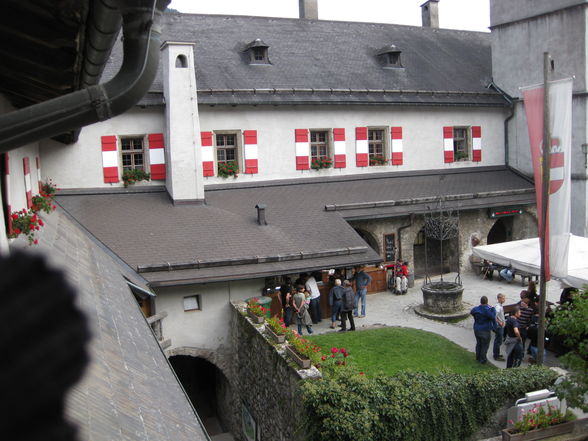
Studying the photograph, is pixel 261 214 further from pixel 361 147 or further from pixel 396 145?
pixel 396 145

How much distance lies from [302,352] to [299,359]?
0.52 feet

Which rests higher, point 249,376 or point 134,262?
point 134,262

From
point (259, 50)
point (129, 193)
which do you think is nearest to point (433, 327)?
point (129, 193)

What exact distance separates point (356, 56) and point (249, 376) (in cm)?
1388

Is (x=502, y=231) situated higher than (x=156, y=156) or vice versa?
(x=156, y=156)

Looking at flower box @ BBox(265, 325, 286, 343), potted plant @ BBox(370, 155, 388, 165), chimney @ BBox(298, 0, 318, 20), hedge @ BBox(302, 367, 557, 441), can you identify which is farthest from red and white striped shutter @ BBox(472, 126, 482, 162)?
flower box @ BBox(265, 325, 286, 343)

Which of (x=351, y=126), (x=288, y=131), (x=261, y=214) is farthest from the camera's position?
(x=351, y=126)

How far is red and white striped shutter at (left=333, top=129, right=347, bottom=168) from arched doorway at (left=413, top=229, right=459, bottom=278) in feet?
12.2

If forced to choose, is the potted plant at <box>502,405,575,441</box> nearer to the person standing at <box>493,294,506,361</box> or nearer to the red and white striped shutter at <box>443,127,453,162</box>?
the person standing at <box>493,294,506,361</box>

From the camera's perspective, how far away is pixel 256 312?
1295cm

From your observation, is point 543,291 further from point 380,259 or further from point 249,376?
point 249,376

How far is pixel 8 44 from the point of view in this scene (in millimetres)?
4039

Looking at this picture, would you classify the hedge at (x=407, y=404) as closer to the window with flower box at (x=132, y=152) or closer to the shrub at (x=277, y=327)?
the shrub at (x=277, y=327)

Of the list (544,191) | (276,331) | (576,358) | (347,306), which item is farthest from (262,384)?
(544,191)
